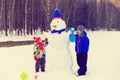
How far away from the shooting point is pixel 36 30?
25.3m

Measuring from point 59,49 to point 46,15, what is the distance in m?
16.0

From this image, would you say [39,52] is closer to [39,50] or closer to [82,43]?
[39,50]

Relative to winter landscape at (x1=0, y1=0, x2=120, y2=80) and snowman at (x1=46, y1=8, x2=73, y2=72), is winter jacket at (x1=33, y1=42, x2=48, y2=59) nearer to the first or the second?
winter landscape at (x1=0, y1=0, x2=120, y2=80)

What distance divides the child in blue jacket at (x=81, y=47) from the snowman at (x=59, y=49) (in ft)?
1.75

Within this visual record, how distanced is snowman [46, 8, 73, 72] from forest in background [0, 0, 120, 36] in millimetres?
13653

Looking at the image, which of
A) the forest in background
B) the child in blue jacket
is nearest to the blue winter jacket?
the child in blue jacket

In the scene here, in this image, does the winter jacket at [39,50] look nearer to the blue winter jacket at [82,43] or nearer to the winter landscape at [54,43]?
the winter landscape at [54,43]

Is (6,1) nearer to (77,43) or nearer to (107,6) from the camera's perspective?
(107,6)

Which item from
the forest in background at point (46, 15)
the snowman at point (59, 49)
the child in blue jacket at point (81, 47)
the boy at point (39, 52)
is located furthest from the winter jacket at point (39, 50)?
the forest in background at point (46, 15)

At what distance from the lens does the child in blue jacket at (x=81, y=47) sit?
30.7ft

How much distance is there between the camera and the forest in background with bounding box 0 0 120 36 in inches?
972

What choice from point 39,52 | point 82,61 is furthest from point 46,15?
point 82,61

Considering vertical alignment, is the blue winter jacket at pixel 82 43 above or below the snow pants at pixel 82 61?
above

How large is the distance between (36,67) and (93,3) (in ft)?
71.4
